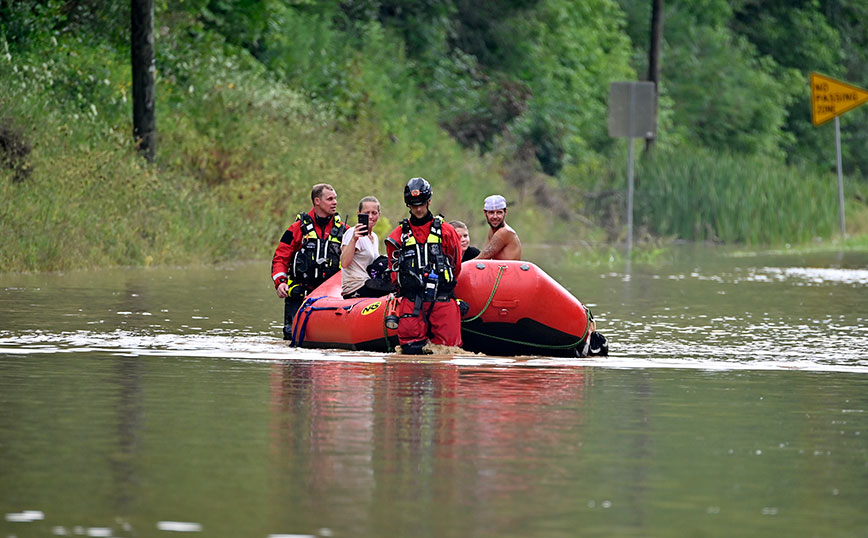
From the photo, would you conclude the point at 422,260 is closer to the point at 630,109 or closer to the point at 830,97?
the point at 630,109

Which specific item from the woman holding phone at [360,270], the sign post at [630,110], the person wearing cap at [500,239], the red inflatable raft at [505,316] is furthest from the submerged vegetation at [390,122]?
the red inflatable raft at [505,316]

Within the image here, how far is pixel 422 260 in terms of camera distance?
568 inches

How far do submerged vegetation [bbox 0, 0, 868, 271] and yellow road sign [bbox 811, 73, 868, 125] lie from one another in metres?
1.70

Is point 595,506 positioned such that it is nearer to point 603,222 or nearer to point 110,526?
point 110,526

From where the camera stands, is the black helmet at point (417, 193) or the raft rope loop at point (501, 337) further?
the raft rope loop at point (501, 337)

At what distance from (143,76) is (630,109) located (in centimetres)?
1022

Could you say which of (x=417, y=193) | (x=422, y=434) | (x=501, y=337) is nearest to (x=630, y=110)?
(x=501, y=337)

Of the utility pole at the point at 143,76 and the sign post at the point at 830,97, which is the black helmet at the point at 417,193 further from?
the sign post at the point at 830,97

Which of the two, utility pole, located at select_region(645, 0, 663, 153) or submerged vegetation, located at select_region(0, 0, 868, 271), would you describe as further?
utility pole, located at select_region(645, 0, 663, 153)

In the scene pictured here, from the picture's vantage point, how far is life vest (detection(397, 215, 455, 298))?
47.3 feet

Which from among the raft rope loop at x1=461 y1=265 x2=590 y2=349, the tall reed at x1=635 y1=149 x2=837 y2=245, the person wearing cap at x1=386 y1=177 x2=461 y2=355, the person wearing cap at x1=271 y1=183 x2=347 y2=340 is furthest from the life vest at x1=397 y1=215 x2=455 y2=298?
the tall reed at x1=635 y1=149 x2=837 y2=245

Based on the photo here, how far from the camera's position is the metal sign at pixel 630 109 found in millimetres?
35781

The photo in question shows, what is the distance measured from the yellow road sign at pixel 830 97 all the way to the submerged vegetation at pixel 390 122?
170cm

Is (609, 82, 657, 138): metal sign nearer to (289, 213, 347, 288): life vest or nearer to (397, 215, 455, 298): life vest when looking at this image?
(289, 213, 347, 288): life vest
